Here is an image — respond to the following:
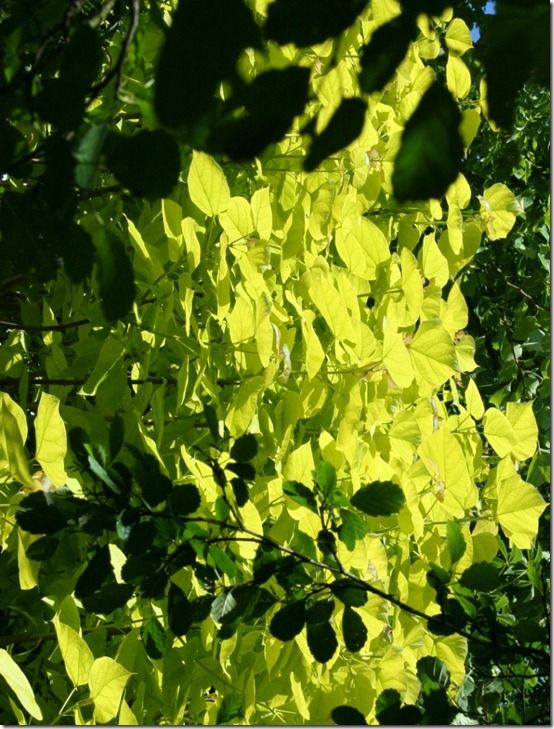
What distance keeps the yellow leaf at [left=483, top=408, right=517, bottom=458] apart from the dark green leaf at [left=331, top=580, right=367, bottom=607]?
1.53ft

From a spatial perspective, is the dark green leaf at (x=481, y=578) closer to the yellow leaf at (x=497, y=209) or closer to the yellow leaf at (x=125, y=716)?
the yellow leaf at (x=125, y=716)

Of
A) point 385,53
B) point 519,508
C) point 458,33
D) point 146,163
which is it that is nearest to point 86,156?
point 146,163

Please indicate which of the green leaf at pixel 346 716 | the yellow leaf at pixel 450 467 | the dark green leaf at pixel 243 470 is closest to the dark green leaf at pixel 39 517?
the dark green leaf at pixel 243 470

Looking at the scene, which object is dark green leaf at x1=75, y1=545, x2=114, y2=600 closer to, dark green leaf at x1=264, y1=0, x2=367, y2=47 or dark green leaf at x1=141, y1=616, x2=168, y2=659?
dark green leaf at x1=141, y1=616, x2=168, y2=659

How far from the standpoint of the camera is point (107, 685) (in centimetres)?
75

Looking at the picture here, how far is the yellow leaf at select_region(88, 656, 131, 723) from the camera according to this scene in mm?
741

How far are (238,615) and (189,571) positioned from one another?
19 centimetres

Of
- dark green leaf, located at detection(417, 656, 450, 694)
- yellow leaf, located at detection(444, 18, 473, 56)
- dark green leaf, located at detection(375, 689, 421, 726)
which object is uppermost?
yellow leaf, located at detection(444, 18, 473, 56)

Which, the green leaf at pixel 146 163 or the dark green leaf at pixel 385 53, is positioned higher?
the dark green leaf at pixel 385 53

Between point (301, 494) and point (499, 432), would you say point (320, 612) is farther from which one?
point (499, 432)

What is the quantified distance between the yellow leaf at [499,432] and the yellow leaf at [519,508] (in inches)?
2.7

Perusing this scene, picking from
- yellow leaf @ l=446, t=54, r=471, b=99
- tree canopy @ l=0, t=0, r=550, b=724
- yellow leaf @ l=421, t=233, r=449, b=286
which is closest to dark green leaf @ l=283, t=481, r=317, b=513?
tree canopy @ l=0, t=0, r=550, b=724

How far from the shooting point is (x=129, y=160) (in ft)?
1.41

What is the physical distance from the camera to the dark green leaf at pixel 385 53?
1.44 ft
